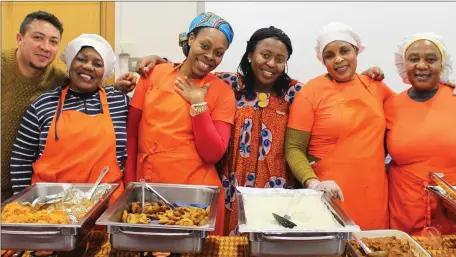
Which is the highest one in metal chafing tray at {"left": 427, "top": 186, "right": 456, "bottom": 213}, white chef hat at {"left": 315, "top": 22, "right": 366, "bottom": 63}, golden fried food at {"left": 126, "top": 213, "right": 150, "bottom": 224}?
white chef hat at {"left": 315, "top": 22, "right": 366, "bottom": 63}

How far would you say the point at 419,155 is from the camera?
1.57 m

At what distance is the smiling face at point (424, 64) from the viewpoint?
160 centimetres

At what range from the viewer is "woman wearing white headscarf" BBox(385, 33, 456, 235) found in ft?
5.10

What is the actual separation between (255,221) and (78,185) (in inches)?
23.1

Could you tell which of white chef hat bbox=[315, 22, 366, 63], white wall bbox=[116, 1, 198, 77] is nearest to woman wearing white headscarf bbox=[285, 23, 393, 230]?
white chef hat bbox=[315, 22, 366, 63]

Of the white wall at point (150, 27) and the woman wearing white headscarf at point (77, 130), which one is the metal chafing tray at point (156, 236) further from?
the white wall at point (150, 27)

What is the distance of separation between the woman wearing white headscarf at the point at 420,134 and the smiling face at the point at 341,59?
218mm

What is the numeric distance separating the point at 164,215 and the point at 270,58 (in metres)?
0.85

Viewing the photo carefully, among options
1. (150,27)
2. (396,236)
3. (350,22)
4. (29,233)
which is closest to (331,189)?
(396,236)

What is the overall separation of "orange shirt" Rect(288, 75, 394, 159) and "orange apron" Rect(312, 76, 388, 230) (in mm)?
21

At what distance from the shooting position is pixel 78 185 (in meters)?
1.30

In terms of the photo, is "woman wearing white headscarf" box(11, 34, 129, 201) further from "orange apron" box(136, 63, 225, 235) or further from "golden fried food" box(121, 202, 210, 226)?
"golden fried food" box(121, 202, 210, 226)

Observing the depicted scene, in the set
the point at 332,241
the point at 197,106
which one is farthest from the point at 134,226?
the point at 197,106

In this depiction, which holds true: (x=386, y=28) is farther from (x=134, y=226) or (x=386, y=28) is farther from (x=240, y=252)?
(x=134, y=226)
